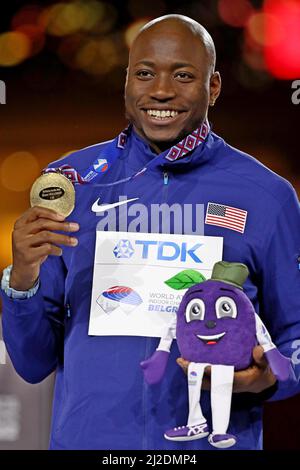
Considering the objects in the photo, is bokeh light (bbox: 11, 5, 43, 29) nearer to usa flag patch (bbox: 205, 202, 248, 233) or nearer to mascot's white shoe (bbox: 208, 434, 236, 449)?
usa flag patch (bbox: 205, 202, 248, 233)

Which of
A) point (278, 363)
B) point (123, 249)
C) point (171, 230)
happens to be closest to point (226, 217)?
point (171, 230)

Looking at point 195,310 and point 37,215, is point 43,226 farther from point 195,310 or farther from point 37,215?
point 195,310

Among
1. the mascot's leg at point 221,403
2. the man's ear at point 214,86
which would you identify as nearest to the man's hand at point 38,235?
the mascot's leg at point 221,403

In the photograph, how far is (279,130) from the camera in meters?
2.14

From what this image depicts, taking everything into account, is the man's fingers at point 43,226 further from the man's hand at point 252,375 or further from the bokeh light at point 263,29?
the bokeh light at point 263,29

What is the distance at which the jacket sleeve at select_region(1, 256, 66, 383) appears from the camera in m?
1.66

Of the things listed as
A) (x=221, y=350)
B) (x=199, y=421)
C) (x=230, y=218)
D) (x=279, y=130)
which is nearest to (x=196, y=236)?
(x=230, y=218)

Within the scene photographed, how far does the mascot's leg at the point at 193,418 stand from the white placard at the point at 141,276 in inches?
4.9

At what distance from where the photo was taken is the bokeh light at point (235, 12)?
6.86ft

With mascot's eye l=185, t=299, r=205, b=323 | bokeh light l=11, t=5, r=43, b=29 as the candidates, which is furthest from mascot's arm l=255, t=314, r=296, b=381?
bokeh light l=11, t=5, r=43, b=29

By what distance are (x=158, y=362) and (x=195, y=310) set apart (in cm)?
12

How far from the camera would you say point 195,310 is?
5.08 feet

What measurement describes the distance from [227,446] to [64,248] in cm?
51

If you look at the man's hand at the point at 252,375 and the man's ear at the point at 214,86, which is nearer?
the man's hand at the point at 252,375
